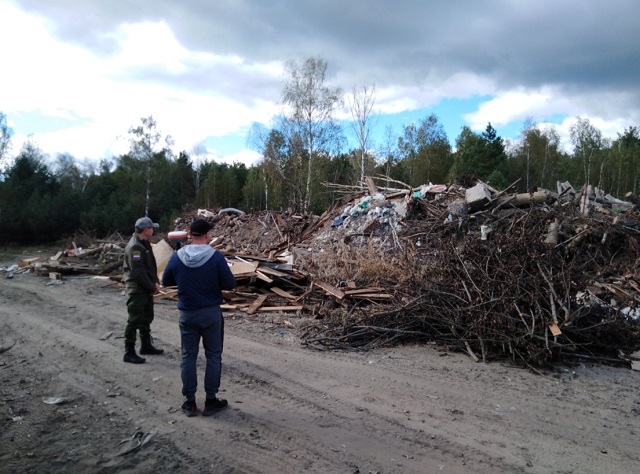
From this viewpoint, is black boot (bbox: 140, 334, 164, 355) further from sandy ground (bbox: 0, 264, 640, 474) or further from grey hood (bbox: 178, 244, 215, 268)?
grey hood (bbox: 178, 244, 215, 268)

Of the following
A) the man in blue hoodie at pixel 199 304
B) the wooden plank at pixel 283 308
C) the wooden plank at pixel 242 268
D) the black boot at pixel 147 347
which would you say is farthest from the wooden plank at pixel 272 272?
the man in blue hoodie at pixel 199 304

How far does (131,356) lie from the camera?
5.57m

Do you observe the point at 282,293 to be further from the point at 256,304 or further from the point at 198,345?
the point at 198,345

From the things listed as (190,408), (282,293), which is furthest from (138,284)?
(282,293)

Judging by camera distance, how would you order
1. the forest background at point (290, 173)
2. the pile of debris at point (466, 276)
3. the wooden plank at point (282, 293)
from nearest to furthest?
the pile of debris at point (466, 276)
the wooden plank at point (282, 293)
the forest background at point (290, 173)

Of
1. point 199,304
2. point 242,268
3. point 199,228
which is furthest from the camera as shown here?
point 242,268

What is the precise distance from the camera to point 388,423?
401cm

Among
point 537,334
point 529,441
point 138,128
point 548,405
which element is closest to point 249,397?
point 529,441

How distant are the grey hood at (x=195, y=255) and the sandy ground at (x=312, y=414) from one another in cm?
140

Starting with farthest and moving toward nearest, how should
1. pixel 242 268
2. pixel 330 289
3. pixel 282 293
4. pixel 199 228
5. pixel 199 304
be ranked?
pixel 242 268 < pixel 282 293 < pixel 330 289 < pixel 199 228 < pixel 199 304

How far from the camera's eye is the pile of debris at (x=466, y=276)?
6008 mm

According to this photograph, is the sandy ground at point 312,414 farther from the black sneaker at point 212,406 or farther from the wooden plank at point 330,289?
the wooden plank at point 330,289

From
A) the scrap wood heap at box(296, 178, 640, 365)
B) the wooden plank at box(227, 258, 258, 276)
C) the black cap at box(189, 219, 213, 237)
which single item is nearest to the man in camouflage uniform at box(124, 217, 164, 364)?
the black cap at box(189, 219, 213, 237)

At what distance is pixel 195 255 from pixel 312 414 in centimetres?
183
